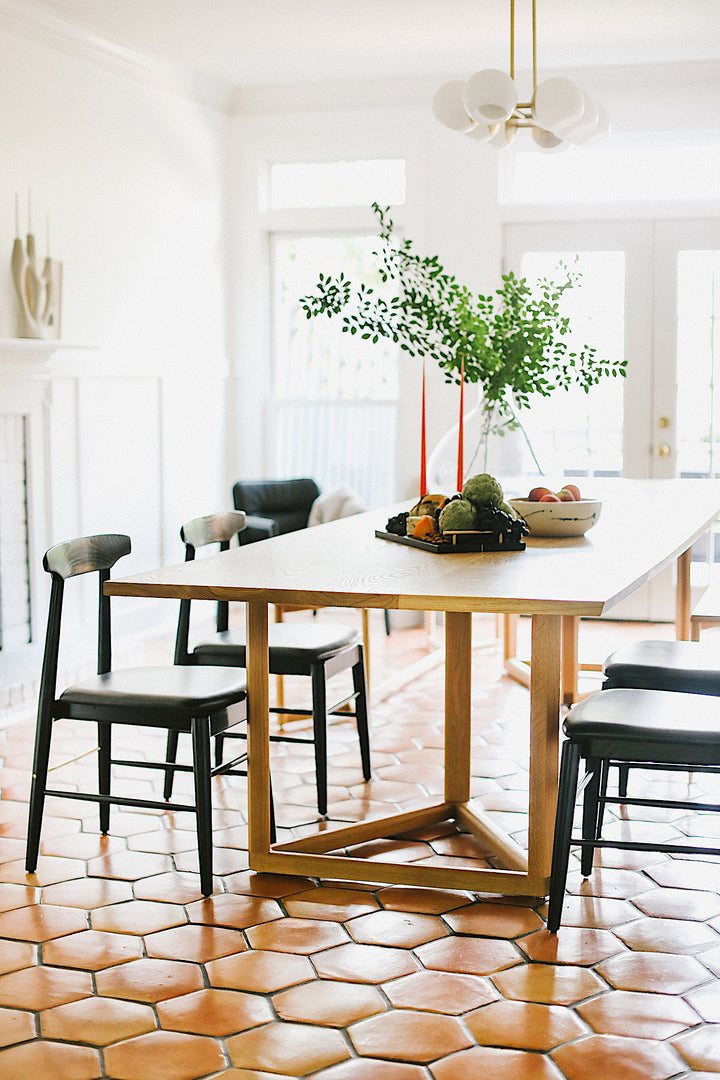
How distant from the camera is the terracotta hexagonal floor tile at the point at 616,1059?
86.3 inches

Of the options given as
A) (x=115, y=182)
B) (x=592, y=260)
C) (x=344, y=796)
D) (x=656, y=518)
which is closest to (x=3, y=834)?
(x=344, y=796)

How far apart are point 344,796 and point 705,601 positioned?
1.34m

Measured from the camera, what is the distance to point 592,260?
6613 millimetres

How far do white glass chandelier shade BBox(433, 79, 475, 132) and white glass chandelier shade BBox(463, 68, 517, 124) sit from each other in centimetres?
24

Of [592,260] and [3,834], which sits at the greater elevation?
[592,260]

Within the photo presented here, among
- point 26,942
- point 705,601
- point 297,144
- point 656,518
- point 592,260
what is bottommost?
point 26,942

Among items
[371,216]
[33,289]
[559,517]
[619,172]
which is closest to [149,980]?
[559,517]

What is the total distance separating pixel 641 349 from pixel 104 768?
4.21 m

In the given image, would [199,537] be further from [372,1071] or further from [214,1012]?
[372,1071]

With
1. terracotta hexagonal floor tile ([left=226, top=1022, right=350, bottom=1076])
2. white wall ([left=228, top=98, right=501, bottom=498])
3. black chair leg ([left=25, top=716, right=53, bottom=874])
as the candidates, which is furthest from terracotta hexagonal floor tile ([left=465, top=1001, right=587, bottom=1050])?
white wall ([left=228, top=98, right=501, bottom=498])

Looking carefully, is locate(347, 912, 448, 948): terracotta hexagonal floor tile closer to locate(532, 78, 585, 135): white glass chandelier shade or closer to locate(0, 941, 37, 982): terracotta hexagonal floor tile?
locate(0, 941, 37, 982): terracotta hexagonal floor tile

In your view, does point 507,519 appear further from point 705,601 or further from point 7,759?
point 7,759

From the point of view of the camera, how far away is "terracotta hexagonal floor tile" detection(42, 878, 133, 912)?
2.97 m

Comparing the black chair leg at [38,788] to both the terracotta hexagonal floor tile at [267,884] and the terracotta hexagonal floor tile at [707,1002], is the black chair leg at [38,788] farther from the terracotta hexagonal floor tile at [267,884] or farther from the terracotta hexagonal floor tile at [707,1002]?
the terracotta hexagonal floor tile at [707,1002]
